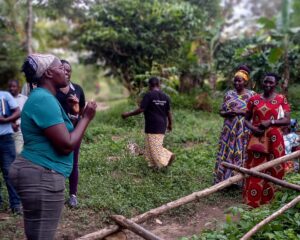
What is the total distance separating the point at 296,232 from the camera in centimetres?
370

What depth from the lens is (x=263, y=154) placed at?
5.23 meters

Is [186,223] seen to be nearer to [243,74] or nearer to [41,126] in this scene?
[243,74]

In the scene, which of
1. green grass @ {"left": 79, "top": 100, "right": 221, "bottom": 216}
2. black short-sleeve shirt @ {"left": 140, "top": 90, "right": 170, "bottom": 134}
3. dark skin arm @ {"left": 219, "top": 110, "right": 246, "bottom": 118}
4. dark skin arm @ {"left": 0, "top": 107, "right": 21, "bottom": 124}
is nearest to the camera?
dark skin arm @ {"left": 0, "top": 107, "right": 21, "bottom": 124}

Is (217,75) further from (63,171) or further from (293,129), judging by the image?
(63,171)

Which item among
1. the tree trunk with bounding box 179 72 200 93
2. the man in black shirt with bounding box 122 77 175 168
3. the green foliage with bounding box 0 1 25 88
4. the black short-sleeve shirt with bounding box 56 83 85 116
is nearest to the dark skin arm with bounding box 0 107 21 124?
the black short-sleeve shirt with bounding box 56 83 85 116

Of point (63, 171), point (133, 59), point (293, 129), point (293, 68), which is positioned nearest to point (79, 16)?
point (133, 59)

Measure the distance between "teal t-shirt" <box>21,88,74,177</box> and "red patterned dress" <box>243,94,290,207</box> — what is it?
10.1ft

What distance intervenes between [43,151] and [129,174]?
386cm

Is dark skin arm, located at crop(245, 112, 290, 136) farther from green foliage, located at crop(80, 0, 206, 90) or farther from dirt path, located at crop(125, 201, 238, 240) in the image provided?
green foliage, located at crop(80, 0, 206, 90)

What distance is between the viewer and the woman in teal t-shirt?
2.56 metres

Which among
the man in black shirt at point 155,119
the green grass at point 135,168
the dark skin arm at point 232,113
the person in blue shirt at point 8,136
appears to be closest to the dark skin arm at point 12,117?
the person in blue shirt at point 8,136

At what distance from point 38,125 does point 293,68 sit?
935cm

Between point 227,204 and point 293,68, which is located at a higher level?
point 293,68

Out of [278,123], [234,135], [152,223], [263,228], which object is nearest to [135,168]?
[234,135]
